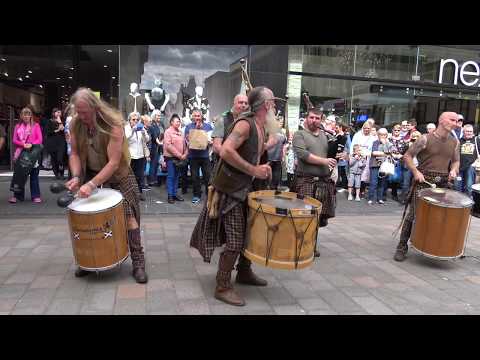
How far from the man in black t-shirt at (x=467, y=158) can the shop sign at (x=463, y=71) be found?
442 cm

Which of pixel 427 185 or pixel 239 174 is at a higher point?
pixel 239 174

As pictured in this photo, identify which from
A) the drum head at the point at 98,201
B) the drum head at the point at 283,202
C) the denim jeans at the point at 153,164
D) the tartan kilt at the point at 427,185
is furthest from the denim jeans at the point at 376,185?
the drum head at the point at 98,201

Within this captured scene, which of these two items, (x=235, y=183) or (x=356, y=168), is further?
(x=356, y=168)

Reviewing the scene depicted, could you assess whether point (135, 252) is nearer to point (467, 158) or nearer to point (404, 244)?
point (404, 244)

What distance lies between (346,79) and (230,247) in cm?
985

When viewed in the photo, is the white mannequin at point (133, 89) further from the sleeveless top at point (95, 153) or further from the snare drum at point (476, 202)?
the snare drum at point (476, 202)

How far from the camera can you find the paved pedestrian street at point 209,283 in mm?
3492

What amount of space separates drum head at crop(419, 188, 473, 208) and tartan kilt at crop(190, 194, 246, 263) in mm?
2342

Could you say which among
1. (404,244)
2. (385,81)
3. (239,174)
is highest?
(385,81)

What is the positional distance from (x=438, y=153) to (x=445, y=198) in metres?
0.58

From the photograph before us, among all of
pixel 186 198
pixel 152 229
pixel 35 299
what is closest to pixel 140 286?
pixel 35 299

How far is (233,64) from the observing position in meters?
11.4

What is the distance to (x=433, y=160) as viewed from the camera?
4980 mm

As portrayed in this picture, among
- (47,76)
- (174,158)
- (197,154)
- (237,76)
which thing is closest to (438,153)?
(197,154)
